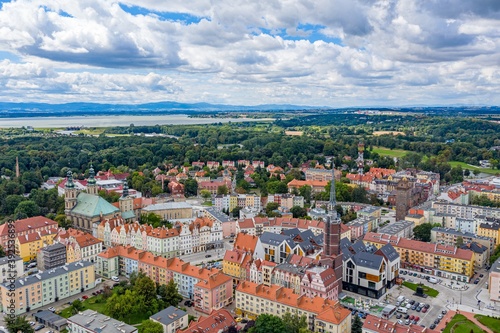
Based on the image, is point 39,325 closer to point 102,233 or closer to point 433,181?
point 102,233

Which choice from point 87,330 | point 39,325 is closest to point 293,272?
point 87,330

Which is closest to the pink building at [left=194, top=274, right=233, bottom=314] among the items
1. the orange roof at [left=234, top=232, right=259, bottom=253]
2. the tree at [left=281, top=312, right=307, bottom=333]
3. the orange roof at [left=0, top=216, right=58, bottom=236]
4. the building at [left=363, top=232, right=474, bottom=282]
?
the tree at [left=281, top=312, right=307, bottom=333]

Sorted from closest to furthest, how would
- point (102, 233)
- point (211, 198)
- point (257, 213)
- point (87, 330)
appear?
point (87, 330) → point (102, 233) → point (257, 213) → point (211, 198)

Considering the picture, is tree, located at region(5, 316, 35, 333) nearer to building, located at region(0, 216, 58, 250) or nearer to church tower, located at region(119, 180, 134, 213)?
building, located at region(0, 216, 58, 250)

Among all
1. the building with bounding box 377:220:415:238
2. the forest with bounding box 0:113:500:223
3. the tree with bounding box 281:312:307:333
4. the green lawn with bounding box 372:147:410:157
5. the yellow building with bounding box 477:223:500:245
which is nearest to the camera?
the tree with bounding box 281:312:307:333

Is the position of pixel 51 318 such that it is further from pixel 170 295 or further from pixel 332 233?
pixel 332 233

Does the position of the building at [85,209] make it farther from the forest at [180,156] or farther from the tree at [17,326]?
the tree at [17,326]
